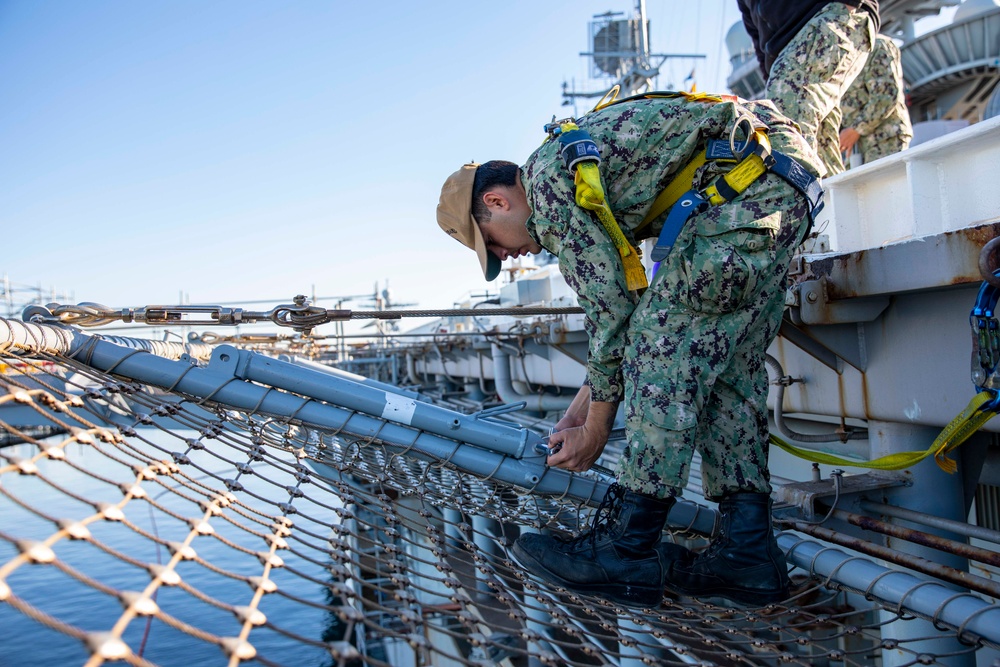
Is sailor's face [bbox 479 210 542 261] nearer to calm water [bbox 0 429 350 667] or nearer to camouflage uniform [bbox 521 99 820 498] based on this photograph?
camouflage uniform [bbox 521 99 820 498]

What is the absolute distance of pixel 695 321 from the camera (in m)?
2.28

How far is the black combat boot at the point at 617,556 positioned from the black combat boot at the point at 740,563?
16 centimetres

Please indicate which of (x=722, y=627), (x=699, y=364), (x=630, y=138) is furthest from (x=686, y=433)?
(x=630, y=138)

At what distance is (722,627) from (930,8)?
17767 mm

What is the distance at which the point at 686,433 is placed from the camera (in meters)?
2.25

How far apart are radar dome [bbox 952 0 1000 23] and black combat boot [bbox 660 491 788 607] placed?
16397 millimetres

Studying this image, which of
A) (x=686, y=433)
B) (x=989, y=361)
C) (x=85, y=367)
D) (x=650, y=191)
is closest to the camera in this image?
(x=989, y=361)

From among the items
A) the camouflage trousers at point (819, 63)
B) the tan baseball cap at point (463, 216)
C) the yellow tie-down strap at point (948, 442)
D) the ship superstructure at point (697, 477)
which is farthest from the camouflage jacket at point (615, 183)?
the camouflage trousers at point (819, 63)

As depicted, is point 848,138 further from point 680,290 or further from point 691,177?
point 680,290

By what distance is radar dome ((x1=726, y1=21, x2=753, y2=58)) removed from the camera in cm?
1839

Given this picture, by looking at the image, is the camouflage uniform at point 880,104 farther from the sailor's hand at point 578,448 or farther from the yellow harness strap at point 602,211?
the sailor's hand at point 578,448

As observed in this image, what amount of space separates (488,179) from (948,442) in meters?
1.72

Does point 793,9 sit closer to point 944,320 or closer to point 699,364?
point 944,320

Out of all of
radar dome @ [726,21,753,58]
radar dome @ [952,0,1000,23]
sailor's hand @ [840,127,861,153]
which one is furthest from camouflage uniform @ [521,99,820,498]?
radar dome @ [726,21,753,58]
